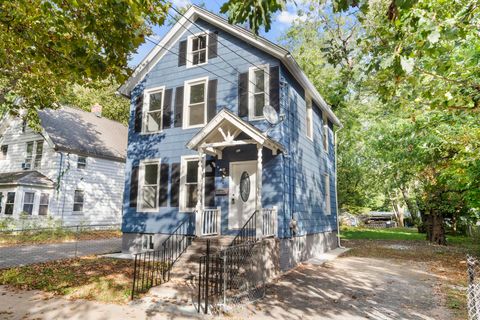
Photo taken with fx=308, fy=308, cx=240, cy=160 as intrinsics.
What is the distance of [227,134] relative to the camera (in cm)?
1012

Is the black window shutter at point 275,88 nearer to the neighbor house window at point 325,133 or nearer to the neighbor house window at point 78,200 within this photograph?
the neighbor house window at point 325,133

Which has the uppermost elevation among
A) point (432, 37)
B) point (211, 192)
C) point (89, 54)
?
point (89, 54)

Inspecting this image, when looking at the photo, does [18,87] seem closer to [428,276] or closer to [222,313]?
[222,313]

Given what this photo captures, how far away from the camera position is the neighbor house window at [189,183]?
11359 mm

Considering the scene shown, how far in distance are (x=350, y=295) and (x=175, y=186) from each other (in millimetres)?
7044

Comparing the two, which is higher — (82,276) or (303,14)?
(303,14)

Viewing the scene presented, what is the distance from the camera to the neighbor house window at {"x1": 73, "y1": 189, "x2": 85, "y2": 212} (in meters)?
20.6

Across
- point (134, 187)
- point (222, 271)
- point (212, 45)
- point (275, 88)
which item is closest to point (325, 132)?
point (275, 88)

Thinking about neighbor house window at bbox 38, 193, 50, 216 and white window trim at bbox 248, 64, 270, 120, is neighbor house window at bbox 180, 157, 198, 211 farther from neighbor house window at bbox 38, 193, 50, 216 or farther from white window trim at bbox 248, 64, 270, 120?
neighbor house window at bbox 38, 193, 50, 216

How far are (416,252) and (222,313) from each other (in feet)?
40.0

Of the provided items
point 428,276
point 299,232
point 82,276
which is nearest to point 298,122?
point 299,232

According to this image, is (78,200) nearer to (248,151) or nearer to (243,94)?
(248,151)

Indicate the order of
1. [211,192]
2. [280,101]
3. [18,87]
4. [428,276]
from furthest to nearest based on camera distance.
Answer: [18,87]
[211,192]
[280,101]
[428,276]

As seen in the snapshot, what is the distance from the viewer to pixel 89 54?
5.91 meters
